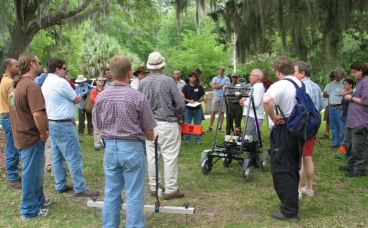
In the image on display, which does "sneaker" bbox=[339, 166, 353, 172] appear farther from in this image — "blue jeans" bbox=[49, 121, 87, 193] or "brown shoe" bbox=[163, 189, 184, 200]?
"blue jeans" bbox=[49, 121, 87, 193]

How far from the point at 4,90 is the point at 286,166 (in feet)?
12.2

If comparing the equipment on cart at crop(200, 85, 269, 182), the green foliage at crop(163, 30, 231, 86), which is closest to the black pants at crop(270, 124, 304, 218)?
the equipment on cart at crop(200, 85, 269, 182)

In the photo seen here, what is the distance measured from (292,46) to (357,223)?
4.66 meters

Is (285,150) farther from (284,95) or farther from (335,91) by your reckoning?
(335,91)

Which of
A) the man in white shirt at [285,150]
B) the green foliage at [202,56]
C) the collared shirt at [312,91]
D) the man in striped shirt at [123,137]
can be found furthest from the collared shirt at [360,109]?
the green foliage at [202,56]

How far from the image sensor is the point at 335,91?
7.63 m

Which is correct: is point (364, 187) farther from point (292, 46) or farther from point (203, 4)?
point (203, 4)

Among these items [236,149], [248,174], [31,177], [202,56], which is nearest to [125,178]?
[31,177]

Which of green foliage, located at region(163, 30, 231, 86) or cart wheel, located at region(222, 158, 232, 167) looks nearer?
cart wheel, located at region(222, 158, 232, 167)

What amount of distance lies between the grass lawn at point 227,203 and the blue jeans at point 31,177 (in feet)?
0.42

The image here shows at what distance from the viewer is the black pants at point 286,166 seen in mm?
3840

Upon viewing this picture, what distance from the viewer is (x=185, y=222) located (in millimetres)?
3943

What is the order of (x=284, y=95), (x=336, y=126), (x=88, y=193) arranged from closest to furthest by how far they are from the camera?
1. (x=284, y=95)
2. (x=88, y=193)
3. (x=336, y=126)

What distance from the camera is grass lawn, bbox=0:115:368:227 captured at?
3.95 m
